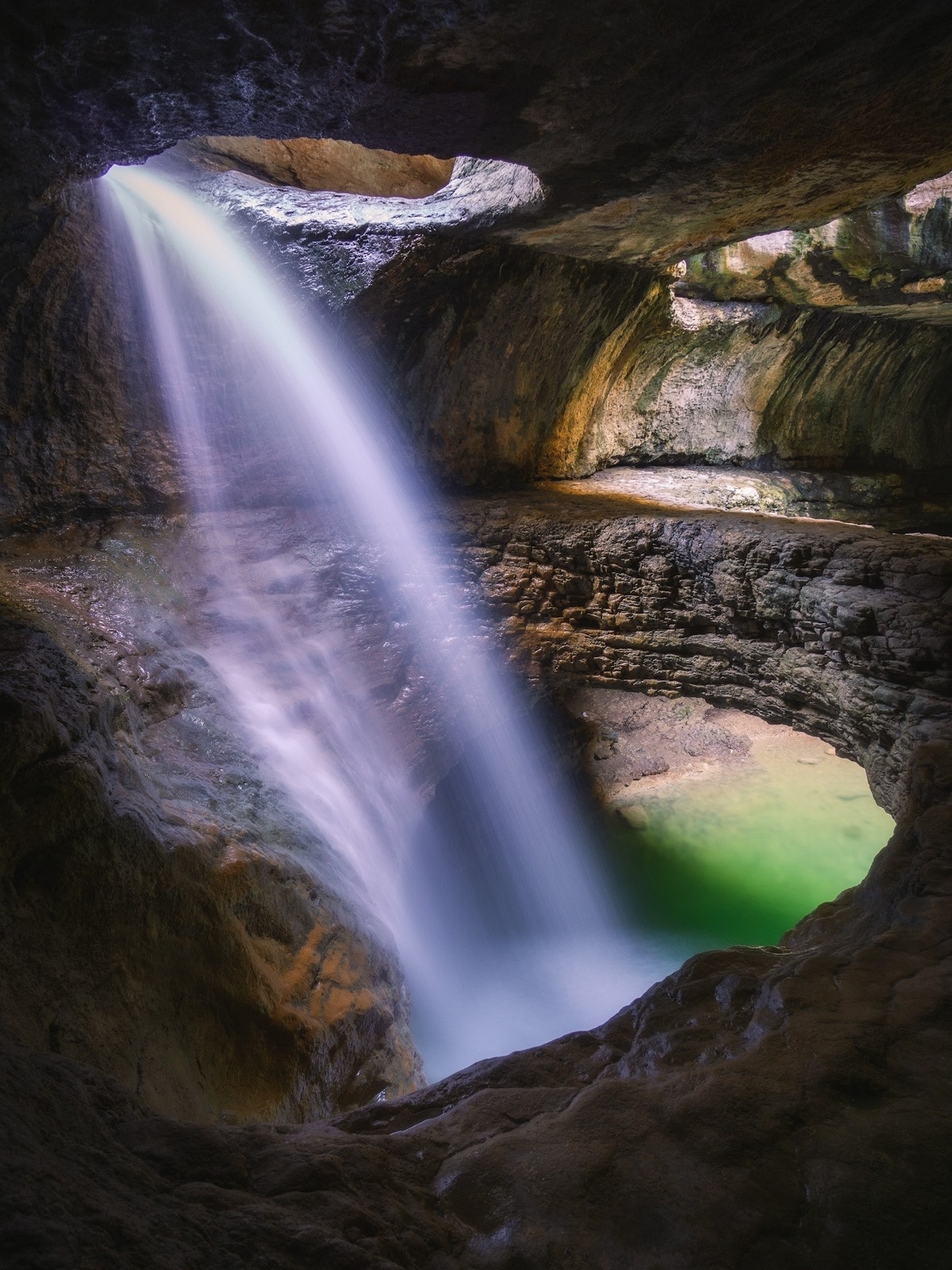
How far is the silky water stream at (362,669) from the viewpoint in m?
5.82

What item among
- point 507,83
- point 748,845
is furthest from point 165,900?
point 748,845

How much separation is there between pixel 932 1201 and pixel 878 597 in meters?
3.64

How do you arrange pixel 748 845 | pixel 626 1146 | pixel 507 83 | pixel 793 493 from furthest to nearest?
pixel 793 493 < pixel 748 845 < pixel 507 83 < pixel 626 1146

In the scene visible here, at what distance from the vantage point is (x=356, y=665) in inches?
252

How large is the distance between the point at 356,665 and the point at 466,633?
1126 mm

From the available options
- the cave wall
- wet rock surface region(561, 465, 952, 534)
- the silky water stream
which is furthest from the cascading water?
the cave wall

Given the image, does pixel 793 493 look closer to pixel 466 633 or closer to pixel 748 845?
pixel 748 845

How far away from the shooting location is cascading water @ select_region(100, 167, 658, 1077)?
19.0 ft

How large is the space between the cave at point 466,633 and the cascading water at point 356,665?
5 cm

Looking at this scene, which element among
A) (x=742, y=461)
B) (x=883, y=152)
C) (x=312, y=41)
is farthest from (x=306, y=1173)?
(x=742, y=461)

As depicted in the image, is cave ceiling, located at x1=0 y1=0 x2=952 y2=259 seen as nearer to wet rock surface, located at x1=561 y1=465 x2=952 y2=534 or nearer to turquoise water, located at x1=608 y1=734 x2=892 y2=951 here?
wet rock surface, located at x1=561 y1=465 x2=952 y2=534

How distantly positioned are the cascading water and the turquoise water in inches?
28.1

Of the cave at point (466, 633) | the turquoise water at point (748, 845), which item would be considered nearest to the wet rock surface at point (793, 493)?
the cave at point (466, 633)

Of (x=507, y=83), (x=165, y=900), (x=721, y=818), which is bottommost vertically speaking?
(x=721, y=818)
